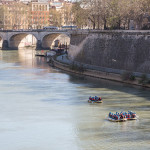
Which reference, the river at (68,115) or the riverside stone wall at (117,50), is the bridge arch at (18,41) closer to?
the riverside stone wall at (117,50)

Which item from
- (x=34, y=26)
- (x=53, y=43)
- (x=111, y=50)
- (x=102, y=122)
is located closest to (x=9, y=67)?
(x=111, y=50)

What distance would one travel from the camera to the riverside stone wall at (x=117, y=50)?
104 feet

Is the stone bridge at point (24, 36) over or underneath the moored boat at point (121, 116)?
over

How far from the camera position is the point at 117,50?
1369 inches

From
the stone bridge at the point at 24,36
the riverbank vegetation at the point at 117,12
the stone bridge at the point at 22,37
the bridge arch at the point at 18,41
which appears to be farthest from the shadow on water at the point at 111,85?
the bridge arch at the point at 18,41

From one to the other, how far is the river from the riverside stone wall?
248cm

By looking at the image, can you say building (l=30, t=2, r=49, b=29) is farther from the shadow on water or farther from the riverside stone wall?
the shadow on water

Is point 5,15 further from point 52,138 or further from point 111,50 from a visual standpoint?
point 52,138

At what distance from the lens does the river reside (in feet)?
57.1

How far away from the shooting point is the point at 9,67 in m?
41.9

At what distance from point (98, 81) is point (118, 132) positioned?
13.9 m

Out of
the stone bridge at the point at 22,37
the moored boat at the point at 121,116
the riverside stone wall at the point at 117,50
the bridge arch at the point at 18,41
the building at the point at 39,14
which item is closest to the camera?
the moored boat at the point at 121,116

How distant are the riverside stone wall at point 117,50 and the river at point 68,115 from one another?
248 centimetres

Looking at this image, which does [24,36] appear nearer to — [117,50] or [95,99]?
[117,50]
